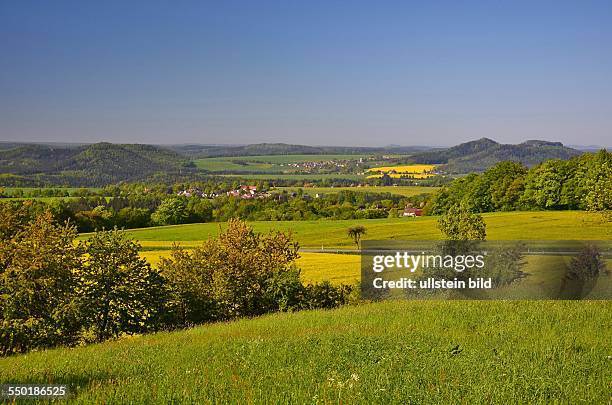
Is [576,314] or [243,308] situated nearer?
[576,314]

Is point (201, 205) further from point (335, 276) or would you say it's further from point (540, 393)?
point (540, 393)

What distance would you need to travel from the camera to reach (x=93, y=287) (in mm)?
18062

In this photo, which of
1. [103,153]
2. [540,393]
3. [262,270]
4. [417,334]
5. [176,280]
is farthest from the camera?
[103,153]

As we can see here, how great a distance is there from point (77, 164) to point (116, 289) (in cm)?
16823

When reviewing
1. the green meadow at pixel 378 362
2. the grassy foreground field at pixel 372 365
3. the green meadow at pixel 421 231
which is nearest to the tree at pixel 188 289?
the green meadow at pixel 378 362

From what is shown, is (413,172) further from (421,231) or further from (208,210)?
Answer: (421,231)

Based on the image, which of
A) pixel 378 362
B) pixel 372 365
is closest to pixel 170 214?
pixel 378 362

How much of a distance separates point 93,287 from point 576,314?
14.7 metres

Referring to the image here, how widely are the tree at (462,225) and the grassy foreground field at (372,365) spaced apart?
498 inches

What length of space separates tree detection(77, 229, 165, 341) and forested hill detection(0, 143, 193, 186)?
448 feet

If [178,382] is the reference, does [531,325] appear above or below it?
below

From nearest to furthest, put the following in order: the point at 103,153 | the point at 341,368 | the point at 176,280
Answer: the point at 341,368 → the point at 176,280 → the point at 103,153

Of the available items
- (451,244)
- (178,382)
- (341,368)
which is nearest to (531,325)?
(341,368)

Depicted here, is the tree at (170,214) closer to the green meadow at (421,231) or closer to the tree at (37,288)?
the green meadow at (421,231)
